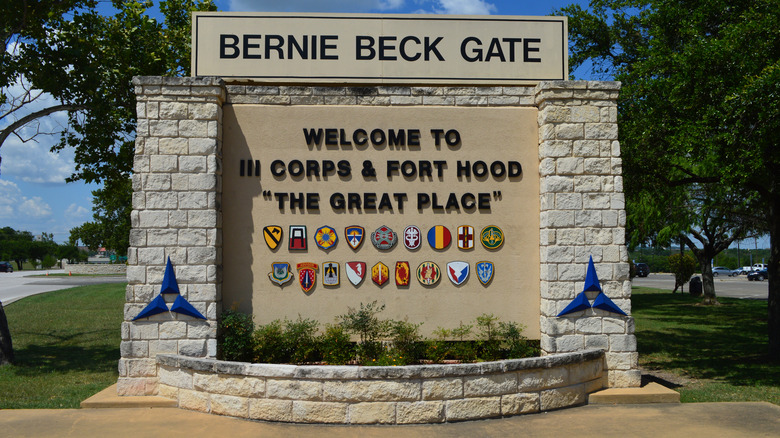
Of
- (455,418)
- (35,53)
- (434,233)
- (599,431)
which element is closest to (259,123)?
(434,233)

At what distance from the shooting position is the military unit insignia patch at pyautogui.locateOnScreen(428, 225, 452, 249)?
27.5 ft

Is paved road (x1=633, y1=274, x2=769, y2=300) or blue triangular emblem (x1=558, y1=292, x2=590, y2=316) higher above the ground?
blue triangular emblem (x1=558, y1=292, x2=590, y2=316)

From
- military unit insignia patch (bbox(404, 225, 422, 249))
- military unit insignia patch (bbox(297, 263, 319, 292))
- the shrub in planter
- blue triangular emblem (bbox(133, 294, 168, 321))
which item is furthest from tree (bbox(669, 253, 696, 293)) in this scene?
blue triangular emblem (bbox(133, 294, 168, 321))

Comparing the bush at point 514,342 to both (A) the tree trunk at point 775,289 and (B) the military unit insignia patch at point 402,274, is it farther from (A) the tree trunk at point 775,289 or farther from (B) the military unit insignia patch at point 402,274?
(A) the tree trunk at point 775,289

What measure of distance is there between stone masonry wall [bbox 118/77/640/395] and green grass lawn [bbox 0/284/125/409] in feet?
6.67

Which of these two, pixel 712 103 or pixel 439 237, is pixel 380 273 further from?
pixel 712 103

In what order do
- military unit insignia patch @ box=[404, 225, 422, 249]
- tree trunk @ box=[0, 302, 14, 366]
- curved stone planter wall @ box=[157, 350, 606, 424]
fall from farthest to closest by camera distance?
tree trunk @ box=[0, 302, 14, 366]
military unit insignia patch @ box=[404, 225, 422, 249]
curved stone planter wall @ box=[157, 350, 606, 424]

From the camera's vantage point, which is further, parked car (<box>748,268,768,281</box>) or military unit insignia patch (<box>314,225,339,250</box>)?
parked car (<box>748,268,768,281</box>)

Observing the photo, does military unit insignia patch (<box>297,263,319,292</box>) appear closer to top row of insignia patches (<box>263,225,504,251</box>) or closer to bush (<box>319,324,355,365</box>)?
top row of insignia patches (<box>263,225,504,251</box>)

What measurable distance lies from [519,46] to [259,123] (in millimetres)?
4071

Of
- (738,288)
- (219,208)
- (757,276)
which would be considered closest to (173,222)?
(219,208)

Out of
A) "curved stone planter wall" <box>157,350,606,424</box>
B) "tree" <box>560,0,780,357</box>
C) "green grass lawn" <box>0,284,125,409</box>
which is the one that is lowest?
"green grass lawn" <box>0,284,125,409</box>

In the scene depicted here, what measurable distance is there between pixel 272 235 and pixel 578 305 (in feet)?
14.4

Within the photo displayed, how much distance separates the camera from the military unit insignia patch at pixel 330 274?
8281 millimetres
